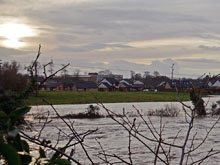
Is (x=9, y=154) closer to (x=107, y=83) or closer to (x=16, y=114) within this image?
(x=16, y=114)

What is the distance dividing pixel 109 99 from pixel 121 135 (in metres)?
35.0

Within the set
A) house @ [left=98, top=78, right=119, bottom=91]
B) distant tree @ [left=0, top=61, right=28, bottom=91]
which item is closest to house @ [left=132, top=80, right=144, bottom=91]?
distant tree @ [left=0, top=61, right=28, bottom=91]

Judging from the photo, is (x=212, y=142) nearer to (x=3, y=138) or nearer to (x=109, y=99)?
(x=3, y=138)

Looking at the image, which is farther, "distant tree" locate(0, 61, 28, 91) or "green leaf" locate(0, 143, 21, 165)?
"distant tree" locate(0, 61, 28, 91)

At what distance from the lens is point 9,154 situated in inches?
29.5

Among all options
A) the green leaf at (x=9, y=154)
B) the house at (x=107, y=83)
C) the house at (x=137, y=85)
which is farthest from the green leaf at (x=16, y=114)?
the house at (x=137, y=85)

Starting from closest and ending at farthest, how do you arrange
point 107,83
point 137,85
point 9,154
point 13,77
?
point 9,154, point 107,83, point 13,77, point 137,85

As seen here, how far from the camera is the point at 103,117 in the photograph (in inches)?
1334

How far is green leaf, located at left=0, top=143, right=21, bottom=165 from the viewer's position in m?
0.75

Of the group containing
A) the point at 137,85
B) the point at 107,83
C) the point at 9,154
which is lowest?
→ the point at 9,154

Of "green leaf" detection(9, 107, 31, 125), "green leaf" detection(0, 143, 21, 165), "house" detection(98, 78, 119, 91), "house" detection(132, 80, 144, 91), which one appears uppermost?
"house" detection(132, 80, 144, 91)

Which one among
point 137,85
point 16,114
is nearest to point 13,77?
point 16,114

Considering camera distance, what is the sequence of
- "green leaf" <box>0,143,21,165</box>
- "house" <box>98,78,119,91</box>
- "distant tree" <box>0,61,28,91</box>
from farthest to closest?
"distant tree" <box>0,61,28,91</box> < "house" <box>98,78,119,91</box> < "green leaf" <box>0,143,21,165</box>

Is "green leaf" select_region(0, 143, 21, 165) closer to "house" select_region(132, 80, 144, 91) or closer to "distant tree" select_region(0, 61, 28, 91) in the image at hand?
"distant tree" select_region(0, 61, 28, 91)
